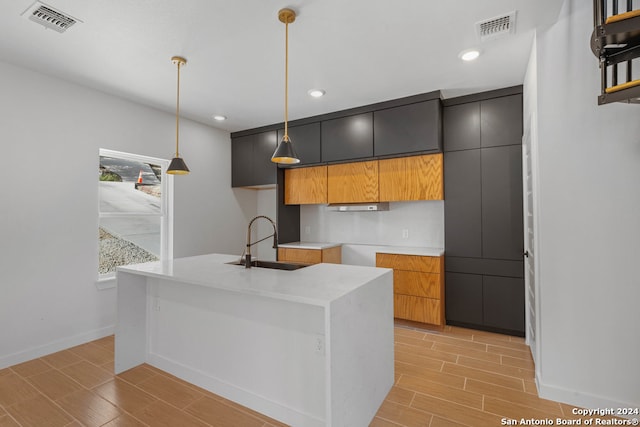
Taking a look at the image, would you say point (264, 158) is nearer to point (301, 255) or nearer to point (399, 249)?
point (301, 255)

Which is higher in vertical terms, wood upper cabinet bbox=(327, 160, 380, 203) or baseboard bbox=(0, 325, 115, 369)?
wood upper cabinet bbox=(327, 160, 380, 203)

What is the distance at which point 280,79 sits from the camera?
A: 3053mm

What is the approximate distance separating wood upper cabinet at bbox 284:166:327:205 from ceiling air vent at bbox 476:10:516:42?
2372mm

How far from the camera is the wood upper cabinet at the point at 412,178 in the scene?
3527 mm

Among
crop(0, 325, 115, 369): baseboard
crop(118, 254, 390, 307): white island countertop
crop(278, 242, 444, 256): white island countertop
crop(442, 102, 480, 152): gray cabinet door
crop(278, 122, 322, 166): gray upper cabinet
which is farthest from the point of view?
crop(278, 122, 322, 166): gray upper cabinet

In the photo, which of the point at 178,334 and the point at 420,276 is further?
the point at 420,276

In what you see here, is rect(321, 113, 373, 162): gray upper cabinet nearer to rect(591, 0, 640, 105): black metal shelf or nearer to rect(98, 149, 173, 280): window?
rect(98, 149, 173, 280): window

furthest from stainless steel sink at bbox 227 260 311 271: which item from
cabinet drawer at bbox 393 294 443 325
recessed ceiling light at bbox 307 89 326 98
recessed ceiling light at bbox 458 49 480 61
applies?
recessed ceiling light at bbox 458 49 480 61

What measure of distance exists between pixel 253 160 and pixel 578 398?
4.34 m

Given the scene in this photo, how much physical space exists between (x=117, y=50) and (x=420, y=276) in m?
3.59

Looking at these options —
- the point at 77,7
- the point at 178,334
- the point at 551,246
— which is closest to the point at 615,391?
the point at 551,246

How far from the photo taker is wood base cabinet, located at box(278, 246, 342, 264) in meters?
4.05

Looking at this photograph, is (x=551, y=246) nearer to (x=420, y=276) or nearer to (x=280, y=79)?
(x=420, y=276)

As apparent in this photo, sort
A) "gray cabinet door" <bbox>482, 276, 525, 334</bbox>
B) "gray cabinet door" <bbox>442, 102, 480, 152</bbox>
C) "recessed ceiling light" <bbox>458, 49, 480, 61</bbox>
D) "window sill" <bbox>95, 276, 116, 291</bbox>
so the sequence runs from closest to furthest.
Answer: "recessed ceiling light" <bbox>458, 49, 480, 61</bbox> < "gray cabinet door" <bbox>482, 276, 525, 334</bbox> < "window sill" <bbox>95, 276, 116, 291</bbox> < "gray cabinet door" <bbox>442, 102, 480, 152</bbox>
